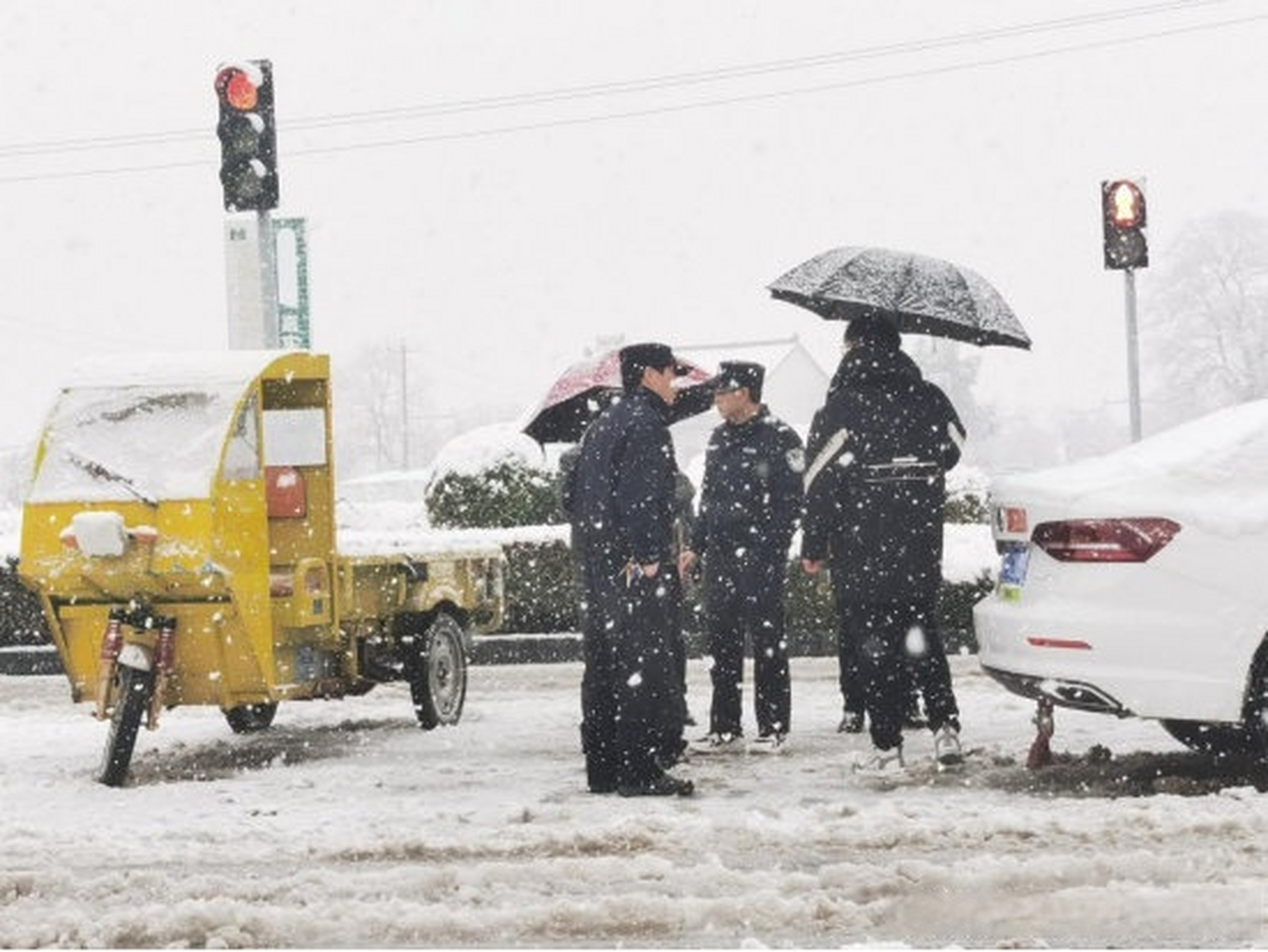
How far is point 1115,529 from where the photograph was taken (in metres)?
7.55

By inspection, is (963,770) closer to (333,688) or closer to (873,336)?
(873,336)

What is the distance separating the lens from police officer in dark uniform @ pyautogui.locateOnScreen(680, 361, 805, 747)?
31.9 feet

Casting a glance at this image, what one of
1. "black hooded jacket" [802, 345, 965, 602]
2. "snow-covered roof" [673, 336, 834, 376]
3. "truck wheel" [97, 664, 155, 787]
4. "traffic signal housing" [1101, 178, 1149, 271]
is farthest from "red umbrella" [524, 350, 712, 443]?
"snow-covered roof" [673, 336, 834, 376]

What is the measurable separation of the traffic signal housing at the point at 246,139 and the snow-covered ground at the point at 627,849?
3994 mm

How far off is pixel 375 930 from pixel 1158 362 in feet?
255

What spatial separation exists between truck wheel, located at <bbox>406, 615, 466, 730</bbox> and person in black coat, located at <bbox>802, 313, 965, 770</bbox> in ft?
8.86

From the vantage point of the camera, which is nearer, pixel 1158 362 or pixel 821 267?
pixel 821 267

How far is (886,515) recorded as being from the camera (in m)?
8.59

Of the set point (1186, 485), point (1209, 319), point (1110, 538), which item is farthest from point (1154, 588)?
point (1209, 319)

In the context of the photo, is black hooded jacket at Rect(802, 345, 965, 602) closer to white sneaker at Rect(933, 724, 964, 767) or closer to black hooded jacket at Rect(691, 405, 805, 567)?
white sneaker at Rect(933, 724, 964, 767)

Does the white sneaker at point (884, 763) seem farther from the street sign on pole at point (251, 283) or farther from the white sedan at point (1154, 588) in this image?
the street sign on pole at point (251, 283)

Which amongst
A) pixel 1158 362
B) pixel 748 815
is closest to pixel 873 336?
pixel 748 815

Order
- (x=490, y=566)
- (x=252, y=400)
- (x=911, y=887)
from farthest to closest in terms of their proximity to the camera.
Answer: (x=490, y=566) < (x=252, y=400) < (x=911, y=887)

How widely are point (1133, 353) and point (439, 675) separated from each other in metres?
7.03
